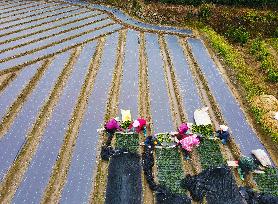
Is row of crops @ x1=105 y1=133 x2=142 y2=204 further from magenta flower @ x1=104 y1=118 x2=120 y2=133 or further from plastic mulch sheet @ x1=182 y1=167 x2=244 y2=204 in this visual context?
plastic mulch sheet @ x1=182 y1=167 x2=244 y2=204

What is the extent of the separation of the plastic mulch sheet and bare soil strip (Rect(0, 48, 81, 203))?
5575mm

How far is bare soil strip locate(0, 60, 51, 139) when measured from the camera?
15597 millimetres

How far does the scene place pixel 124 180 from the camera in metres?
12.8

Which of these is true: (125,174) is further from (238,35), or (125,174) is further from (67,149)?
(238,35)

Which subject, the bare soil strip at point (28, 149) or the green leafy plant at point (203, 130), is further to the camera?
the green leafy plant at point (203, 130)

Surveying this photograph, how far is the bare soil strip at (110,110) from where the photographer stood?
40.5 ft

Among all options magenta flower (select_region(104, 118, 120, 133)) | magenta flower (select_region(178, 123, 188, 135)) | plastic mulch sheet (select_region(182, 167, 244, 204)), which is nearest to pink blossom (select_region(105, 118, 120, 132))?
magenta flower (select_region(104, 118, 120, 133))

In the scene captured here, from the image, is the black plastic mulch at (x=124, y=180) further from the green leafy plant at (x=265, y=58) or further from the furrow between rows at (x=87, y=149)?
the green leafy plant at (x=265, y=58)

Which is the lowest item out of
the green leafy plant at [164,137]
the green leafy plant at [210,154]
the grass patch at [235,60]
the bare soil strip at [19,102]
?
the green leafy plant at [210,154]

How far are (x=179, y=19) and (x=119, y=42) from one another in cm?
611

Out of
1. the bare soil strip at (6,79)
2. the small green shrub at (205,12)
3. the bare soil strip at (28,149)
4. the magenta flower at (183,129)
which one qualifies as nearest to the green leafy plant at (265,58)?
the small green shrub at (205,12)

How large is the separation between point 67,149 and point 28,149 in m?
1.44

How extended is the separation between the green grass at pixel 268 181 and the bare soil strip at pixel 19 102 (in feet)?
31.9

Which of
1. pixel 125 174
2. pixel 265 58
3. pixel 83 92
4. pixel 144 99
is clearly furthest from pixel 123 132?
pixel 265 58
